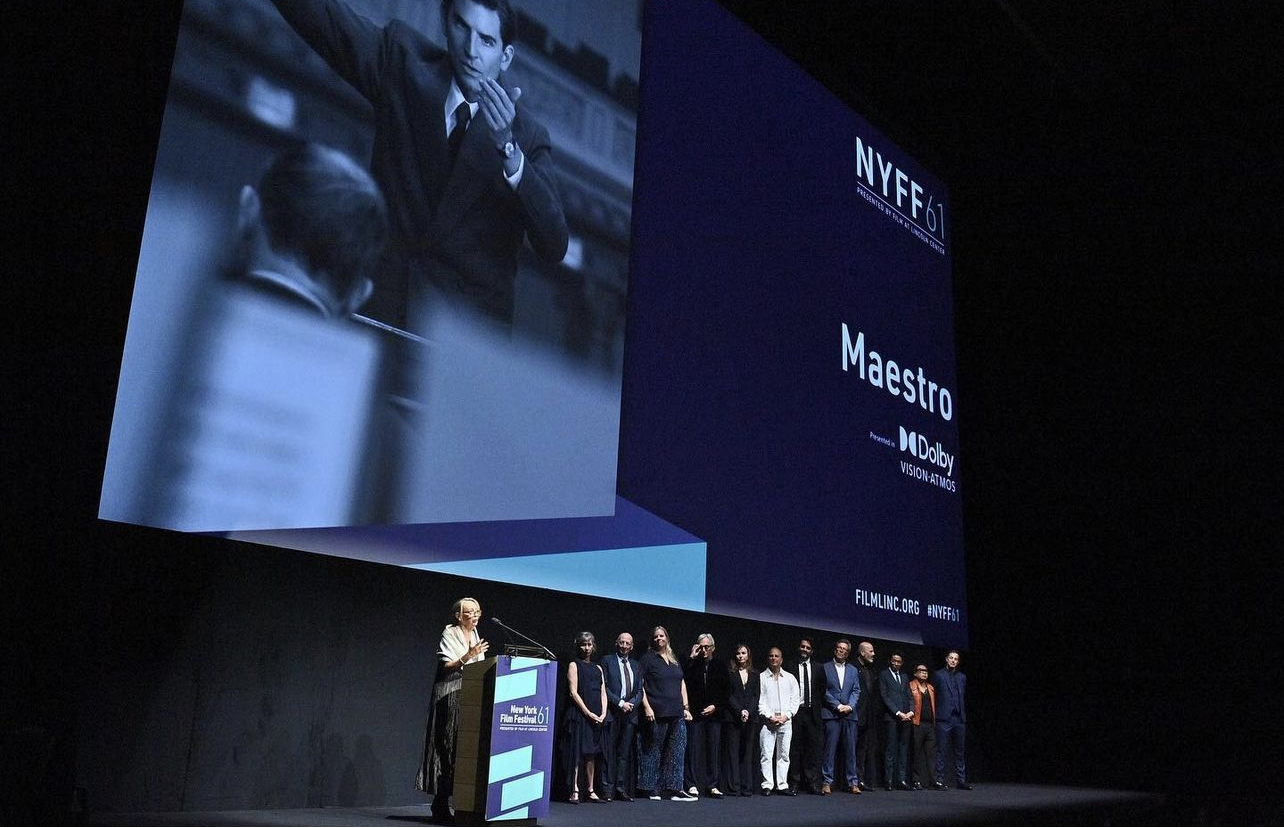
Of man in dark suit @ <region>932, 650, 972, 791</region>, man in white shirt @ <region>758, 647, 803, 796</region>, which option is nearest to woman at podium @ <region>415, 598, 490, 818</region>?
man in white shirt @ <region>758, 647, 803, 796</region>

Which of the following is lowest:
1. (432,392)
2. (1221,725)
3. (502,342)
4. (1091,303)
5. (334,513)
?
(1221,725)

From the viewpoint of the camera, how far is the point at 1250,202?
910cm

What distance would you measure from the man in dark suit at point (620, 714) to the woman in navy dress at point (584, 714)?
0.09 metres

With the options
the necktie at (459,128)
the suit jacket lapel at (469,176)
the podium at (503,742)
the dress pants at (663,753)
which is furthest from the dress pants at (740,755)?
the necktie at (459,128)

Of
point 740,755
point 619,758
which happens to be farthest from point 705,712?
point 619,758

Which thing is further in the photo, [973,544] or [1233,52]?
[973,544]

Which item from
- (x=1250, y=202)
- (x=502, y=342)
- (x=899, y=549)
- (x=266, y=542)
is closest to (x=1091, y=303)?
(x=1250, y=202)

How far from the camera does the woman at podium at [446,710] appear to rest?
4395mm

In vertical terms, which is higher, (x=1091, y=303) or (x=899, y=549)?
(x=1091, y=303)

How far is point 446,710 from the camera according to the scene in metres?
4.44

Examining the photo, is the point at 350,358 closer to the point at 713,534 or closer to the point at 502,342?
the point at 502,342

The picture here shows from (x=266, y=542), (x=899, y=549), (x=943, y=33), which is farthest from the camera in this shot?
(x=943, y=33)

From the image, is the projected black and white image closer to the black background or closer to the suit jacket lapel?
the suit jacket lapel

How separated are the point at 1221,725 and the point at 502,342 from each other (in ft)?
24.8
